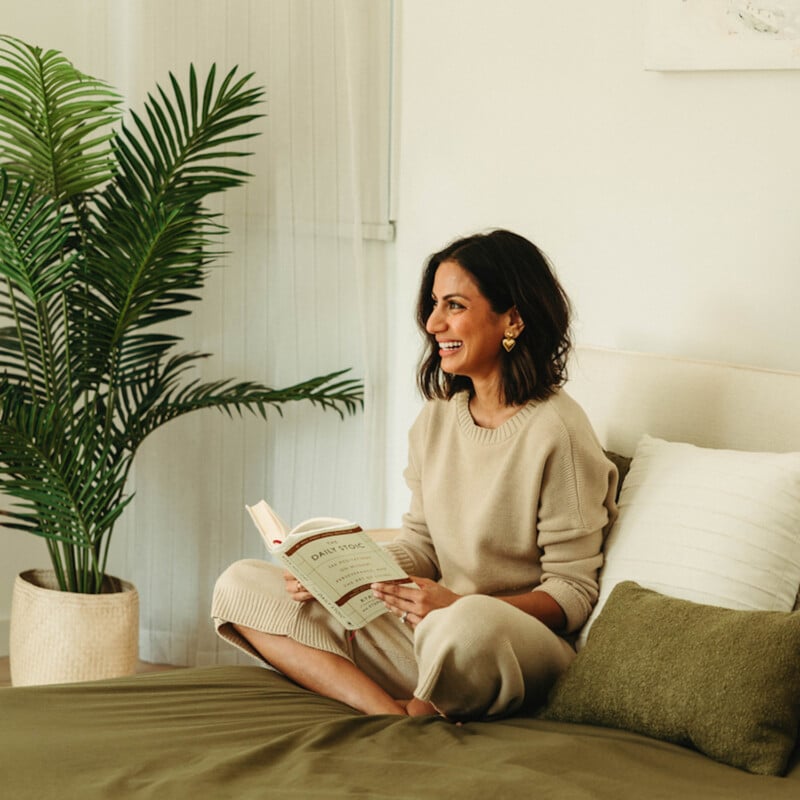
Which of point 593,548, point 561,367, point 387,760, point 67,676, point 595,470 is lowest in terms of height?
point 67,676

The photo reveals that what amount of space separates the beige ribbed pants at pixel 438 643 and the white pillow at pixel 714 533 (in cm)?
20

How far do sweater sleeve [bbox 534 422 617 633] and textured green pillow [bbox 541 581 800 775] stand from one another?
0.19 meters

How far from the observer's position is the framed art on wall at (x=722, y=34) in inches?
92.3

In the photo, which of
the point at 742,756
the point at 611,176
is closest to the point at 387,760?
the point at 742,756

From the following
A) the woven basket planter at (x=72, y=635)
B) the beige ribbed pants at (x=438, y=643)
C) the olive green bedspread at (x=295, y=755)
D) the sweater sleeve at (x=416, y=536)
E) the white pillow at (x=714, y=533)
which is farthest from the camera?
the woven basket planter at (x=72, y=635)

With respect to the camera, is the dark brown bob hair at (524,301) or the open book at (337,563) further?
the dark brown bob hair at (524,301)

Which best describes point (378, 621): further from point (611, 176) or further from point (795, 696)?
point (611, 176)

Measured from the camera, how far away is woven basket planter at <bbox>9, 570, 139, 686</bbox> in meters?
2.75

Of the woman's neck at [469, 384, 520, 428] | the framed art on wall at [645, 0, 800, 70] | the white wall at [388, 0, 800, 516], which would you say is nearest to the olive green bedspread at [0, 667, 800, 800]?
the woman's neck at [469, 384, 520, 428]

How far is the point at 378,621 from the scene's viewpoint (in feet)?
6.87

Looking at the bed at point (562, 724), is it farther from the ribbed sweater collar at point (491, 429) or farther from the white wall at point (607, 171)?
the white wall at point (607, 171)

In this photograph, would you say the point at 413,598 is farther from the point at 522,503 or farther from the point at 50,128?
the point at 50,128

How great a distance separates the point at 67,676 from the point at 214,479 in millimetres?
708

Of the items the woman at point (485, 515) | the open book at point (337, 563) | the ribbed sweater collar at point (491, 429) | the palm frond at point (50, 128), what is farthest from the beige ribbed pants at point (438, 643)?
the palm frond at point (50, 128)
